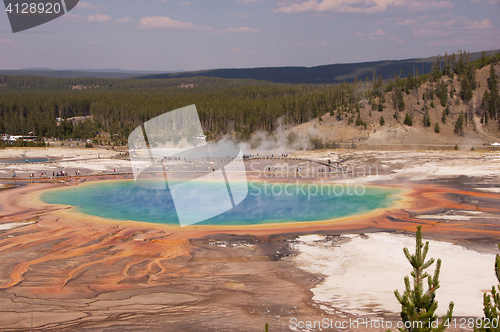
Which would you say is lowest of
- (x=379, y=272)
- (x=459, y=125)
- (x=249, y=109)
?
(x=379, y=272)

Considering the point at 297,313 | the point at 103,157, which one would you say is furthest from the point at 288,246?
the point at 103,157

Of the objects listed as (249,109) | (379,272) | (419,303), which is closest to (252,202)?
(379,272)

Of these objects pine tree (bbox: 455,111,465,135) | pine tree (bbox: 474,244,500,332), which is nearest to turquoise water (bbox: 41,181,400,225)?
pine tree (bbox: 474,244,500,332)

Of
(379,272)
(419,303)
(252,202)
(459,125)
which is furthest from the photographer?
(459,125)

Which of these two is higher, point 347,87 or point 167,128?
point 347,87

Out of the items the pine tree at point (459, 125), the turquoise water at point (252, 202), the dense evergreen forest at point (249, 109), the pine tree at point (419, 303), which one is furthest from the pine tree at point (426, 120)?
the pine tree at point (419, 303)

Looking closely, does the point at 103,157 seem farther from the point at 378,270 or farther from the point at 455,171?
the point at 378,270

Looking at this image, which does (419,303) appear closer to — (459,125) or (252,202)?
(252,202)

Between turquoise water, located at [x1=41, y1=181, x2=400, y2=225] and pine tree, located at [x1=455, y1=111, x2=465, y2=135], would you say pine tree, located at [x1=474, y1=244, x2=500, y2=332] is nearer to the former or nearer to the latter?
turquoise water, located at [x1=41, y1=181, x2=400, y2=225]
